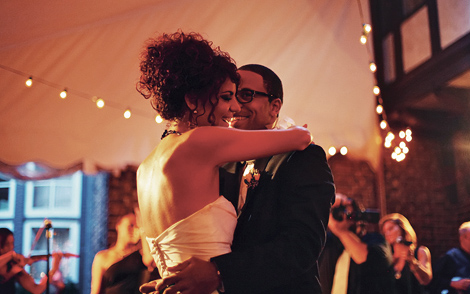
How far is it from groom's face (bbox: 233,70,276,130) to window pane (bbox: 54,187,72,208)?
4.93m

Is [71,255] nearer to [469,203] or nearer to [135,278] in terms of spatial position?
[135,278]

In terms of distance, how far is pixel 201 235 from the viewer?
1782 millimetres

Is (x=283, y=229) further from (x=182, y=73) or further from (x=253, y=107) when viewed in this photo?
(x=253, y=107)

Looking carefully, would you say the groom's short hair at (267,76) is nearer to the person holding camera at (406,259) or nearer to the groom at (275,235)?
the groom at (275,235)

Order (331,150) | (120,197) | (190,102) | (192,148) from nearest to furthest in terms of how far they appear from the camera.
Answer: (192,148) < (190,102) < (331,150) < (120,197)

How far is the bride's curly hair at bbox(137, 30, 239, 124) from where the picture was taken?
6.24ft

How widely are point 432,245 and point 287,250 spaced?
7.13 m

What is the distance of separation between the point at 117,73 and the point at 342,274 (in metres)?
2.94

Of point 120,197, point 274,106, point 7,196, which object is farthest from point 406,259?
point 7,196

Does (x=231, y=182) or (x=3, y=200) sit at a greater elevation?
(x=3, y=200)

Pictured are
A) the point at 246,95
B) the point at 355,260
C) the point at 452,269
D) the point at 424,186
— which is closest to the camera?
the point at 246,95

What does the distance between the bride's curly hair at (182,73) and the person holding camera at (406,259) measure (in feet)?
13.0

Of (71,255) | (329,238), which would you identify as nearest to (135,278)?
(329,238)

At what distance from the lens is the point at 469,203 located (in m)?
7.68
